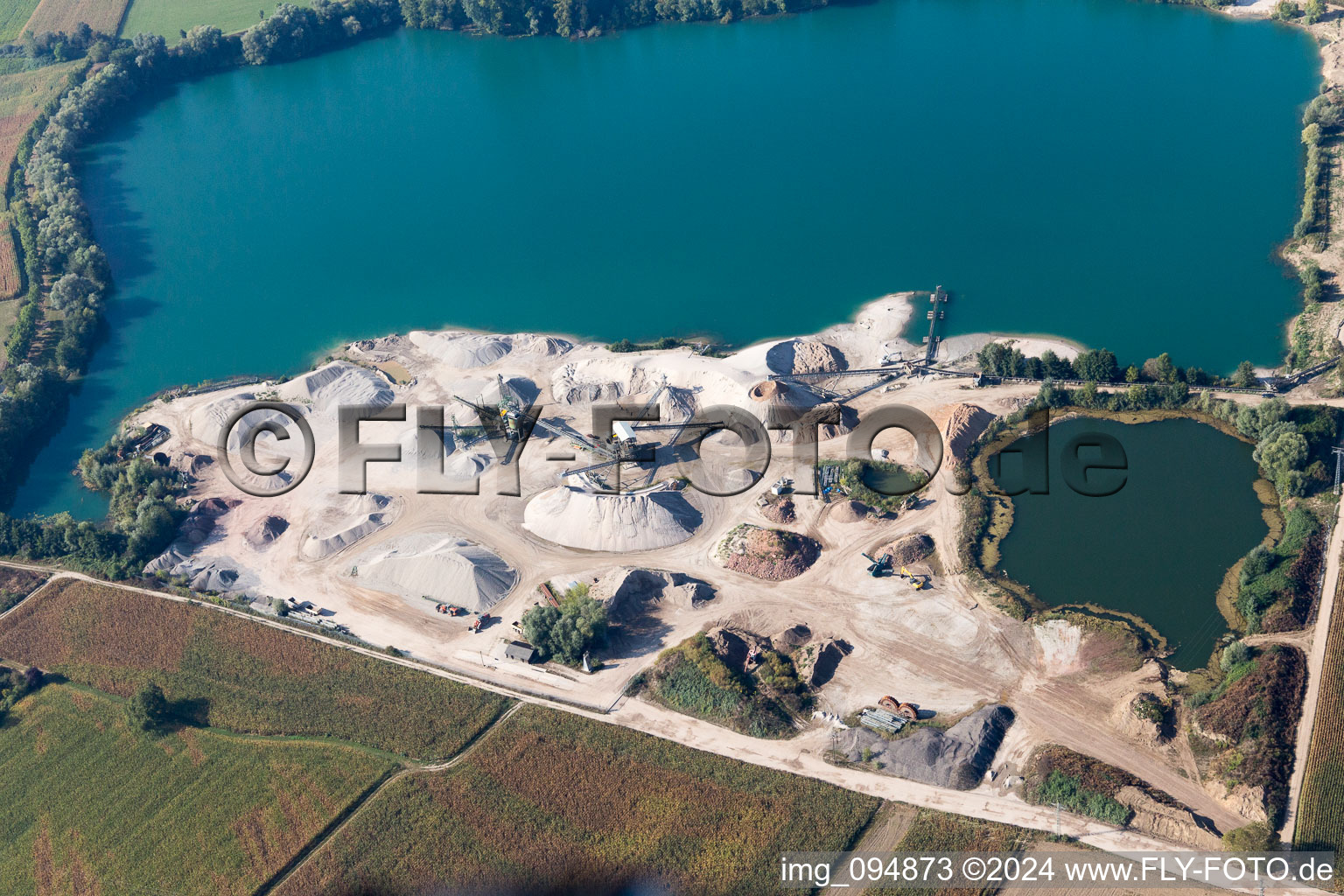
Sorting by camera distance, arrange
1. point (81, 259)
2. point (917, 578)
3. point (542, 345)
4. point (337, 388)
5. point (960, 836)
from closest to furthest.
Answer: point (960, 836)
point (917, 578)
point (337, 388)
point (542, 345)
point (81, 259)

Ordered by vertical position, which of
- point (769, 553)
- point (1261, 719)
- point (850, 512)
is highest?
point (850, 512)

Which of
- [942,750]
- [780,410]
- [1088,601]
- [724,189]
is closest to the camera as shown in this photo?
[942,750]

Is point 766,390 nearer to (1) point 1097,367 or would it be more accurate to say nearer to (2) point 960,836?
(1) point 1097,367

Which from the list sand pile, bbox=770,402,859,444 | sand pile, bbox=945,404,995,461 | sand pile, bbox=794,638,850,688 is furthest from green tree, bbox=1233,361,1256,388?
sand pile, bbox=794,638,850,688

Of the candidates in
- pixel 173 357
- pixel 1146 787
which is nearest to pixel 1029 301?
pixel 1146 787

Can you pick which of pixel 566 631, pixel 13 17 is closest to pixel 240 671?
pixel 566 631

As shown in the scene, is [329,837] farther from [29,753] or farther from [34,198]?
[34,198]
